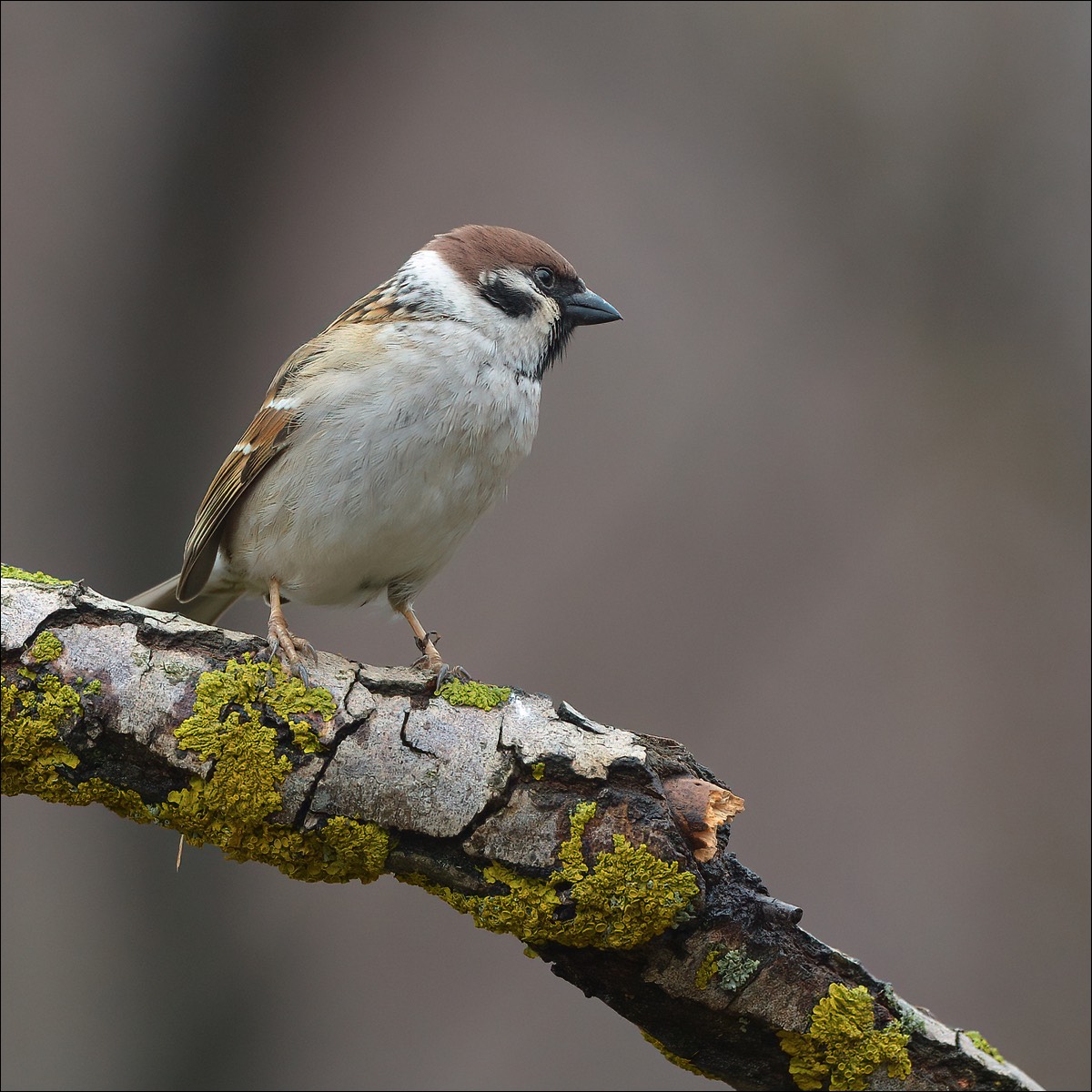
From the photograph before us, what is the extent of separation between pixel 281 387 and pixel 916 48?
12.0 feet

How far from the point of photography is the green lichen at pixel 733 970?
173 cm

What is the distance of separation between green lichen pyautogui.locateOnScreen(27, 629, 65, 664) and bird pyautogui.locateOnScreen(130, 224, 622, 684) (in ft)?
1.94

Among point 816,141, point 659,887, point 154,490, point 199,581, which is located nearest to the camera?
point 659,887

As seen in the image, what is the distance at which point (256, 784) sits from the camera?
5.57ft

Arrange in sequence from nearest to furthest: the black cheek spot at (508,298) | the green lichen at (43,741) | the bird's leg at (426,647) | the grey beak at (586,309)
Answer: the green lichen at (43,741), the bird's leg at (426,647), the black cheek spot at (508,298), the grey beak at (586,309)

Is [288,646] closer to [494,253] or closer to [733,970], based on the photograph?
[733,970]

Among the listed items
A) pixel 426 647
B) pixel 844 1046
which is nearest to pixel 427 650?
pixel 426 647

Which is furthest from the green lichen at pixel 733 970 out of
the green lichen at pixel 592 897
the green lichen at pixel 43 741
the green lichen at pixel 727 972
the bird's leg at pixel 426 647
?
the green lichen at pixel 43 741

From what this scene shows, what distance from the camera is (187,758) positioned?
1.69m

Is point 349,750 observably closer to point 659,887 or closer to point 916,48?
point 659,887

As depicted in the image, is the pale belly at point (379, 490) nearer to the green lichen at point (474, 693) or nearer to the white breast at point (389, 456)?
the white breast at point (389, 456)

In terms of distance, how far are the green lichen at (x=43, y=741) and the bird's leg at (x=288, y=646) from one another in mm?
306

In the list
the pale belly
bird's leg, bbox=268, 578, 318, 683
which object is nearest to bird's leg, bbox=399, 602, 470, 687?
the pale belly

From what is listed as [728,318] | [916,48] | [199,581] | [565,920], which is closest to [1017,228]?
[916,48]
